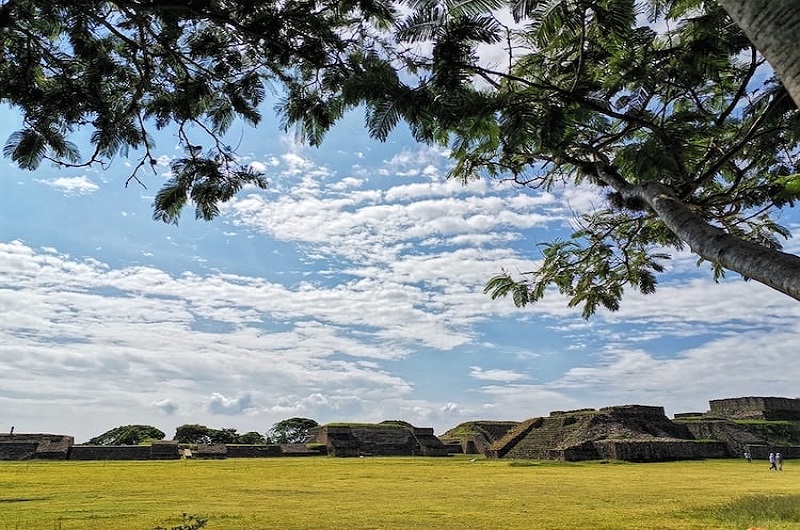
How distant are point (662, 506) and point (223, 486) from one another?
9.56 m

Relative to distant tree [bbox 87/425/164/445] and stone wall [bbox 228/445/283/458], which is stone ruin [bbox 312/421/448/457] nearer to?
stone wall [bbox 228/445/283/458]

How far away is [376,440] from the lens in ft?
118

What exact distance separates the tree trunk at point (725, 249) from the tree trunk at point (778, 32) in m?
1.18

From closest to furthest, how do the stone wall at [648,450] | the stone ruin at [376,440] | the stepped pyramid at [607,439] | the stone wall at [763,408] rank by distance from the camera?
1. the stone wall at [648,450]
2. the stepped pyramid at [607,439]
3. the stone ruin at [376,440]
4. the stone wall at [763,408]

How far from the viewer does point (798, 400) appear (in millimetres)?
34438

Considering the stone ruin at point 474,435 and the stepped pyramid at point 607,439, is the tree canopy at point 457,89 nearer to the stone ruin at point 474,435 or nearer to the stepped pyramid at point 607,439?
the stepped pyramid at point 607,439

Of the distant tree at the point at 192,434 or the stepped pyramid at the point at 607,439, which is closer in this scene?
the stepped pyramid at the point at 607,439

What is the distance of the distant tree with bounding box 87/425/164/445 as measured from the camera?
44.3 metres

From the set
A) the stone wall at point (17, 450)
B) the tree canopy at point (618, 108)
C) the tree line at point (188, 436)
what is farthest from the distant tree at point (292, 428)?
the tree canopy at point (618, 108)

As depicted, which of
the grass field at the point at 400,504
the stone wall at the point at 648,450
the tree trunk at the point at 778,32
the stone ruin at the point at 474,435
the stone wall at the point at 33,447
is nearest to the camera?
the tree trunk at the point at 778,32

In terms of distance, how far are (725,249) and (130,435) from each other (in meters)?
50.9

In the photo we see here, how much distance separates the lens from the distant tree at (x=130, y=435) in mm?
44297

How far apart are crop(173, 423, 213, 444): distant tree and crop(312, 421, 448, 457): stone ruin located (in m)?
10.8

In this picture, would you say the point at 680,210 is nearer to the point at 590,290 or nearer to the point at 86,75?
the point at 590,290
